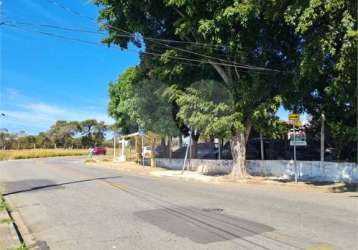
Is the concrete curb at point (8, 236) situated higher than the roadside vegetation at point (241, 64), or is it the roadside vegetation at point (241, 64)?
the roadside vegetation at point (241, 64)

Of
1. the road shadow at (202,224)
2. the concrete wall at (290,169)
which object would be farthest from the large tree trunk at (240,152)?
the road shadow at (202,224)

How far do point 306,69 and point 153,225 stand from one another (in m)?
9.56

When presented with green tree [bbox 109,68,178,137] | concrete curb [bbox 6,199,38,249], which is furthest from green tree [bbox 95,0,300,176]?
concrete curb [bbox 6,199,38,249]

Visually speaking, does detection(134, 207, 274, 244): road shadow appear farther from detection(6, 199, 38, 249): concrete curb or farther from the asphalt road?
detection(6, 199, 38, 249): concrete curb

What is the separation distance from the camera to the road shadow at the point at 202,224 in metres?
8.38

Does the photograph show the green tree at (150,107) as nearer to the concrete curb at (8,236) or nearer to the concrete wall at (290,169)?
the concrete wall at (290,169)

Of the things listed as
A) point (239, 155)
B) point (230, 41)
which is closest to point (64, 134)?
point (239, 155)

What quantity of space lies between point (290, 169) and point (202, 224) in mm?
14698

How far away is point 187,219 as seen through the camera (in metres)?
10.1

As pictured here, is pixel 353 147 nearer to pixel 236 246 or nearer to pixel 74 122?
pixel 236 246

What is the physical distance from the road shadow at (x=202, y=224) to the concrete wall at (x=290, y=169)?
10.3 meters

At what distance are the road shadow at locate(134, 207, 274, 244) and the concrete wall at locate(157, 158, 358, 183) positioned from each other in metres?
10.3

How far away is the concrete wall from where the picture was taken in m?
19.9

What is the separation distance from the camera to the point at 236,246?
746 cm
